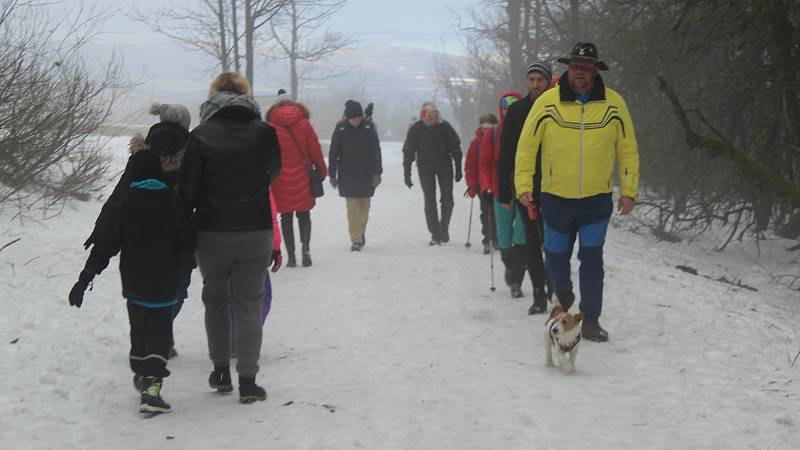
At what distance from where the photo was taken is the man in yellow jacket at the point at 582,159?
6270mm

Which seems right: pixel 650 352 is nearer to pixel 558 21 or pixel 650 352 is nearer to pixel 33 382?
pixel 33 382

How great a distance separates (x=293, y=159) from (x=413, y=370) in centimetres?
496

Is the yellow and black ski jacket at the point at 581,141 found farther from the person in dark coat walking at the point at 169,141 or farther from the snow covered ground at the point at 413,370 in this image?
the person in dark coat walking at the point at 169,141

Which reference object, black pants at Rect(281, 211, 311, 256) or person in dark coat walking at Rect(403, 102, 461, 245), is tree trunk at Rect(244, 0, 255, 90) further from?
black pants at Rect(281, 211, 311, 256)

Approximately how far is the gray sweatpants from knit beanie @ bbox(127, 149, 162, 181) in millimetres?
473

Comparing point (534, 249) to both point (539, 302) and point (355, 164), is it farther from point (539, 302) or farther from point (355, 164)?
point (355, 164)

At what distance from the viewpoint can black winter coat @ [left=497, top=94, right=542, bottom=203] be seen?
293 inches

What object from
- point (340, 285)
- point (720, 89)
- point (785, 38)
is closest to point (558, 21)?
point (720, 89)

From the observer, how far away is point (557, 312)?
5.80m

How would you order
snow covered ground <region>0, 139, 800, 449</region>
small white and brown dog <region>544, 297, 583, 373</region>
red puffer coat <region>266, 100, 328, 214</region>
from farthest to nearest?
1. red puffer coat <region>266, 100, 328, 214</region>
2. small white and brown dog <region>544, 297, 583, 373</region>
3. snow covered ground <region>0, 139, 800, 449</region>

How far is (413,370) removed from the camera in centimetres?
614

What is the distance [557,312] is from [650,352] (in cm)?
99

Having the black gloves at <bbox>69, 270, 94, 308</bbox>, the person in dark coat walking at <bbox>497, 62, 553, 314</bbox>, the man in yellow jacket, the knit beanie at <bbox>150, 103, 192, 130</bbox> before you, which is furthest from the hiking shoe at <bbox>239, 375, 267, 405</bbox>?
the person in dark coat walking at <bbox>497, 62, 553, 314</bbox>

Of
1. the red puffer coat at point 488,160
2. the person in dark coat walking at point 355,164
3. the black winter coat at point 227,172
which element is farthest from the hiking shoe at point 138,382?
the person in dark coat walking at point 355,164
